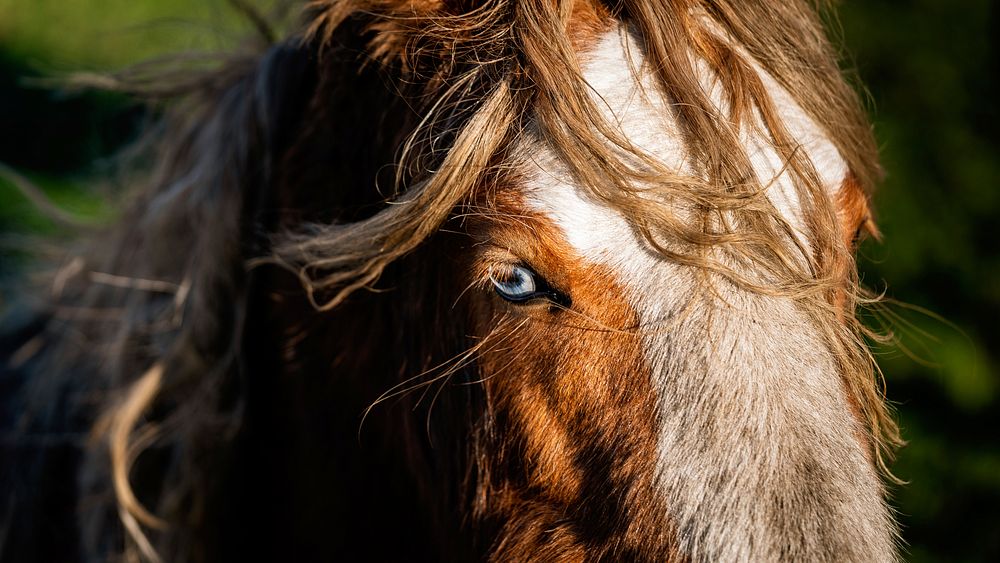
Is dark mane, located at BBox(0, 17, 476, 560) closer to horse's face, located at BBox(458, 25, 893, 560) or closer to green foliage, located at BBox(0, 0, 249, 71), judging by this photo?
horse's face, located at BBox(458, 25, 893, 560)

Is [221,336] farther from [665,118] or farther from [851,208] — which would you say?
[851,208]

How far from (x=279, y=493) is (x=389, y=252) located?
30.4 inches

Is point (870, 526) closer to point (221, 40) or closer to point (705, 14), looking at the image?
point (705, 14)

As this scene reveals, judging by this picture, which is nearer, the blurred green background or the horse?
the horse

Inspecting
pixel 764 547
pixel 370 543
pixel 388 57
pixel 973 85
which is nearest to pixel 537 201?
pixel 388 57

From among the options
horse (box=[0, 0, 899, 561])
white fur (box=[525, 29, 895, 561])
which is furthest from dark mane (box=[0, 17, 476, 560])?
white fur (box=[525, 29, 895, 561])

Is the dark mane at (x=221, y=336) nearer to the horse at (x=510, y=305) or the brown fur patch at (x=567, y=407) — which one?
the horse at (x=510, y=305)

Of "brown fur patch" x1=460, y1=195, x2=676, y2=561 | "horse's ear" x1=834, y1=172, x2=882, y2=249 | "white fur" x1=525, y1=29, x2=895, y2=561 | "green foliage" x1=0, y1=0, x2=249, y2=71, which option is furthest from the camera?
"green foliage" x1=0, y1=0, x2=249, y2=71

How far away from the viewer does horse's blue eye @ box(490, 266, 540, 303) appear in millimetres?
1295

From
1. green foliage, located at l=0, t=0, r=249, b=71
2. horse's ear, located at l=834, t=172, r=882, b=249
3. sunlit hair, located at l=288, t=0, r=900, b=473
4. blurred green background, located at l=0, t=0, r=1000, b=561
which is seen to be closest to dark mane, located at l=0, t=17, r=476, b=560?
sunlit hair, located at l=288, t=0, r=900, b=473

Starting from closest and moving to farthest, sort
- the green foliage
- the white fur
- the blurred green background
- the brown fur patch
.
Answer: the white fur → the brown fur patch → the blurred green background → the green foliage

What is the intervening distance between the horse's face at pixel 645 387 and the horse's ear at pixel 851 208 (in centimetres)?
10

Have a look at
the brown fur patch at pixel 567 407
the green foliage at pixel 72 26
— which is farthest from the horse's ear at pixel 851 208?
Answer: the green foliage at pixel 72 26

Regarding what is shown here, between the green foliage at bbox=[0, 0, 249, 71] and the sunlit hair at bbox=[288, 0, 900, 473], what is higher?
the green foliage at bbox=[0, 0, 249, 71]
